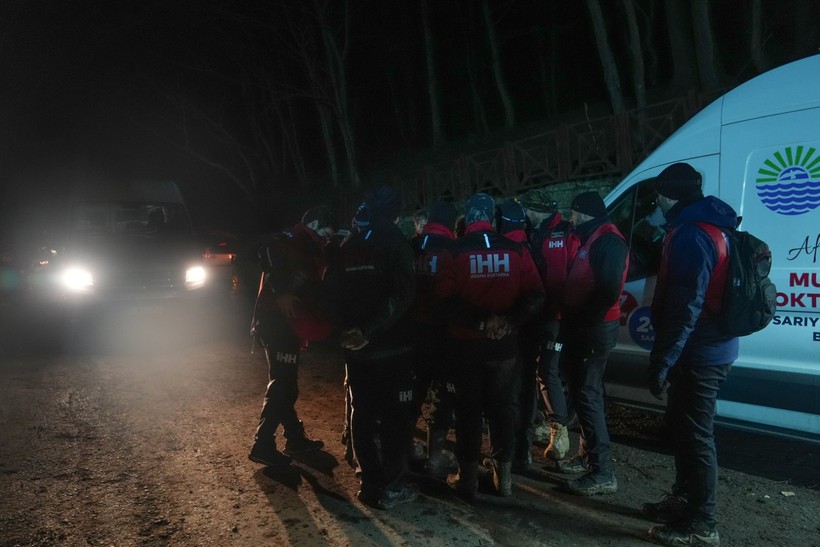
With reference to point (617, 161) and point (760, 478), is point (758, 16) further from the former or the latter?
point (760, 478)

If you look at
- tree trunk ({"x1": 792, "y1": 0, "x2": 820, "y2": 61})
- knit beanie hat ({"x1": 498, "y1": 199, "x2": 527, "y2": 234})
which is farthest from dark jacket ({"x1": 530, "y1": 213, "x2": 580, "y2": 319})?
tree trunk ({"x1": 792, "y1": 0, "x2": 820, "y2": 61})

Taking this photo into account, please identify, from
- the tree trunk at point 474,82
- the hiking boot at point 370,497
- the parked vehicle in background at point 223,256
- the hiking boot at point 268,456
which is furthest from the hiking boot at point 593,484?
the tree trunk at point 474,82

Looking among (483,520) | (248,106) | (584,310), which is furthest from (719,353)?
(248,106)

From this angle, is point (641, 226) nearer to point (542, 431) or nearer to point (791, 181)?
point (791, 181)

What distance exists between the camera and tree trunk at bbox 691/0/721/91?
1542 cm

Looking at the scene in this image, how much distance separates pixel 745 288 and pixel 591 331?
41.9 inches

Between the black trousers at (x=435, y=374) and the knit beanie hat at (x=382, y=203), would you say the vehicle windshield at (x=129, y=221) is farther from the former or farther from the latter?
the knit beanie hat at (x=382, y=203)

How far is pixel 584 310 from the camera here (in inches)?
154

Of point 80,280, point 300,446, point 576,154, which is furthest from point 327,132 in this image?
point 300,446

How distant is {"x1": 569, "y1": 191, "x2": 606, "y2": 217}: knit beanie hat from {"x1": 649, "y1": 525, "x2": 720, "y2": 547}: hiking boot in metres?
1.93

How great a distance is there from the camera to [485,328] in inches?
144

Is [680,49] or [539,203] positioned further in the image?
[680,49]

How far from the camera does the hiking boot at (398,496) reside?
3689 mm

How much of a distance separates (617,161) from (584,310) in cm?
1078
